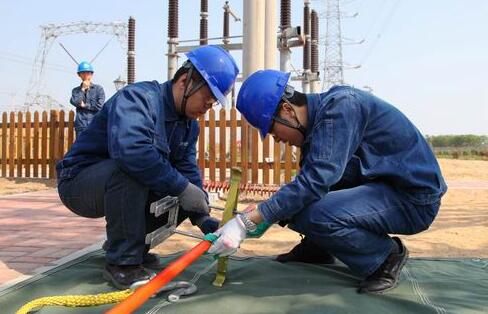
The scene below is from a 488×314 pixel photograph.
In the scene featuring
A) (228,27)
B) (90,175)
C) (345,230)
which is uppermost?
(228,27)

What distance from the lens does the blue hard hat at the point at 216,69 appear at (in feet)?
8.27

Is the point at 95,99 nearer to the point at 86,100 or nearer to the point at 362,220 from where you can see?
the point at 86,100

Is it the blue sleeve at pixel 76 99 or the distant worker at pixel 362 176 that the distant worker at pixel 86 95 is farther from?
the distant worker at pixel 362 176

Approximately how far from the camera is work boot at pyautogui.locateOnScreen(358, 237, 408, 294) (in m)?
2.28

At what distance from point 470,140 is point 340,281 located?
53303mm

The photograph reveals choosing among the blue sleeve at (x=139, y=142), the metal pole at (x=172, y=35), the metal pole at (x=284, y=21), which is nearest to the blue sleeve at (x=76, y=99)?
the metal pole at (x=172, y=35)

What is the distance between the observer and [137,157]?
2318 millimetres

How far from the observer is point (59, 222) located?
490cm

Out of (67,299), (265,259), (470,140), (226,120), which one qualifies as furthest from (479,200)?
(470,140)

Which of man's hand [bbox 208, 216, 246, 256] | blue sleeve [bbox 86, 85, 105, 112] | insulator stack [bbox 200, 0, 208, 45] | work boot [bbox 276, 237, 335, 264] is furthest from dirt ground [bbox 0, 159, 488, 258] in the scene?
insulator stack [bbox 200, 0, 208, 45]

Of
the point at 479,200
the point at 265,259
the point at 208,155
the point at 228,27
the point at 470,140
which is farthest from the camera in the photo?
the point at 470,140

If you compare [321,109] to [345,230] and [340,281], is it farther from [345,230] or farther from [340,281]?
[340,281]

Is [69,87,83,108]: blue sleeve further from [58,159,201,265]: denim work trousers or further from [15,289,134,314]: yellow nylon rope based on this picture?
[15,289,134,314]: yellow nylon rope

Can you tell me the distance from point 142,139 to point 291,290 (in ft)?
3.24
